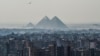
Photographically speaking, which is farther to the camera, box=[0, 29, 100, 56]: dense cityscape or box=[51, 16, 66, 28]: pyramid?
box=[51, 16, 66, 28]: pyramid

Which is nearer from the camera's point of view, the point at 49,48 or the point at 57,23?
the point at 49,48

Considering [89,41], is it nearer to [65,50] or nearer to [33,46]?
[65,50]

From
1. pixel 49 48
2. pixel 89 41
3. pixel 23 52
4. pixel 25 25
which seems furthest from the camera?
pixel 25 25

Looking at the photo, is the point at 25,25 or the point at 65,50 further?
the point at 25,25

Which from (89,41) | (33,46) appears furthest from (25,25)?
(33,46)

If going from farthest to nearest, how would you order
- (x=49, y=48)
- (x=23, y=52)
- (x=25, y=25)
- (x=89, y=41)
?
(x=25, y=25) → (x=89, y=41) → (x=49, y=48) → (x=23, y=52)

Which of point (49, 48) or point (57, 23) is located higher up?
point (57, 23)

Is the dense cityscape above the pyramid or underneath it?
underneath

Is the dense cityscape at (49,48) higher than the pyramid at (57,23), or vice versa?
the pyramid at (57,23)

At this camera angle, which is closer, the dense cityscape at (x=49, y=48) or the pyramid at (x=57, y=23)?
the dense cityscape at (x=49, y=48)
